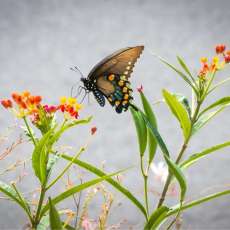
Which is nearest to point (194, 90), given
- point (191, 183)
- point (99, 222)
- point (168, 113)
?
point (99, 222)

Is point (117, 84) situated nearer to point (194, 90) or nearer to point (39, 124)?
point (194, 90)

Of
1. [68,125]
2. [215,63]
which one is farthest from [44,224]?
[215,63]

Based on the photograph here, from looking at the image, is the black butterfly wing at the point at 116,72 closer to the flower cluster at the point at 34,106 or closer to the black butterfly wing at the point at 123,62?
the black butterfly wing at the point at 123,62

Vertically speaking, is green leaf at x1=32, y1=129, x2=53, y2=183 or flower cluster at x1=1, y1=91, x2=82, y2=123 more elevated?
flower cluster at x1=1, y1=91, x2=82, y2=123

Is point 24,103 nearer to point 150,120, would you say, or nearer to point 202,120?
point 150,120

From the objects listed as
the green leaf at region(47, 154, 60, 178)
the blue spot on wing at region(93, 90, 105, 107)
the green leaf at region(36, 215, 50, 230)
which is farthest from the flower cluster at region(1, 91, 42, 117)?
the blue spot on wing at region(93, 90, 105, 107)

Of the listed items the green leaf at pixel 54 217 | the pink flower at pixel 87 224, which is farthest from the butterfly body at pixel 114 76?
the green leaf at pixel 54 217

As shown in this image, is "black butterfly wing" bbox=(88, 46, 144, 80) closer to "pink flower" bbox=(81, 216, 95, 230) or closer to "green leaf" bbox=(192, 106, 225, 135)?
"green leaf" bbox=(192, 106, 225, 135)
